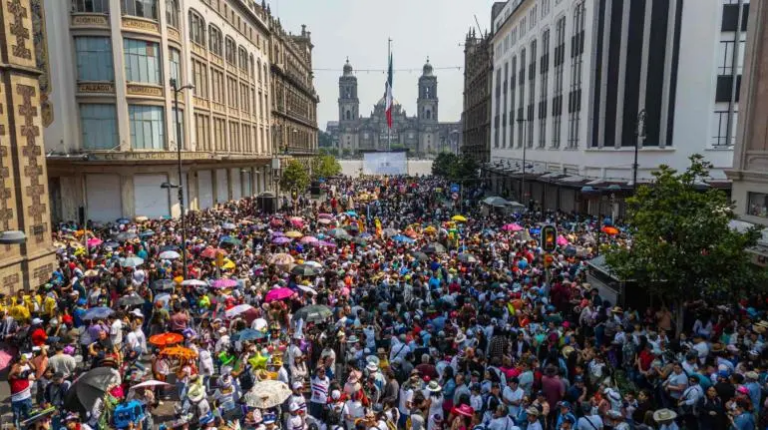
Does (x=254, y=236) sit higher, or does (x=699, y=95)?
(x=699, y=95)

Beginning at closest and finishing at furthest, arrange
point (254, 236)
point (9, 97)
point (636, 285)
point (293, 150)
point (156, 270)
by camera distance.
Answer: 1. point (636, 285)
2. point (9, 97)
3. point (156, 270)
4. point (254, 236)
5. point (293, 150)

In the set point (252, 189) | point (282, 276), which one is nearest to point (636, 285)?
point (282, 276)

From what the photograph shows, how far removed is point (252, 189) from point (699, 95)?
41175 millimetres

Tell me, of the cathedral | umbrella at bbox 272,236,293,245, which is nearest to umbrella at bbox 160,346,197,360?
umbrella at bbox 272,236,293,245

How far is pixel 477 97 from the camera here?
276 feet

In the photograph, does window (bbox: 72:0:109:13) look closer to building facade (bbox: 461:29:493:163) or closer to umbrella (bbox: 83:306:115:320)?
umbrella (bbox: 83:306:115:320)

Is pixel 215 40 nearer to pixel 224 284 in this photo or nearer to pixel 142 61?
pixel 142 61

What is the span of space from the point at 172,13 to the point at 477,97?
56107mm

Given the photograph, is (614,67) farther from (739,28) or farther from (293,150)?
(293,150)

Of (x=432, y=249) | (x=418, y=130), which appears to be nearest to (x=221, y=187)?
(x=432, y=249)

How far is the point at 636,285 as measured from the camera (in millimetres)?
16297

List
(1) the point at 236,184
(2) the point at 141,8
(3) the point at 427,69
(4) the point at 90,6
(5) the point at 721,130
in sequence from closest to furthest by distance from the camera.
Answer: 1. (4) the point at 90,6
2. (5) the point at 721,130
3. (2) the point at 141,8
4. (1) the point at 236,184
5. (3) the point at 427,69

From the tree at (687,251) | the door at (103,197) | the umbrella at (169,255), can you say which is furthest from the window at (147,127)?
the tree at (687,251)

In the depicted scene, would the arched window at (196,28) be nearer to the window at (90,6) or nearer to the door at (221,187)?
the window at (90,6)
